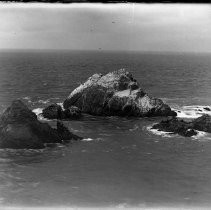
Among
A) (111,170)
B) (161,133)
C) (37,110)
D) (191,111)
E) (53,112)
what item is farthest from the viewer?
(191,111)

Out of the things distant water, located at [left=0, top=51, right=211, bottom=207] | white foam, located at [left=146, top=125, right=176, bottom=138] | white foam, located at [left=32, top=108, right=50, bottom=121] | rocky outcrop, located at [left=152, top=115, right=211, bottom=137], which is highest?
white foam, located at [left=32, top=108, right=50, bottom=121]

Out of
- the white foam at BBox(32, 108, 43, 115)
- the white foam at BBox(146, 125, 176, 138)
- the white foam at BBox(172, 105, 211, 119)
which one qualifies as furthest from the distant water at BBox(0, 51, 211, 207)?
the white foam at BBox(172, 105, 211, 119)

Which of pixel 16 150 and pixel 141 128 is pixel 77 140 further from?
pixel 141 128

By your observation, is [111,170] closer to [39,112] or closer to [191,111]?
[39,112]

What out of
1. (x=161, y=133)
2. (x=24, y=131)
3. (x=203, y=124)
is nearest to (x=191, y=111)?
(x=203, y=124)

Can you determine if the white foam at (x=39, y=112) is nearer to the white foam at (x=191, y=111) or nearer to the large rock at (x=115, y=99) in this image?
the large rock at (x=115, y=99)

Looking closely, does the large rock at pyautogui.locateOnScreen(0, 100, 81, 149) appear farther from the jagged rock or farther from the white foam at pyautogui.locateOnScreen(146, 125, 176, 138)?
the jagged rock

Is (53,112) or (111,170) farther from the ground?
(53,112)

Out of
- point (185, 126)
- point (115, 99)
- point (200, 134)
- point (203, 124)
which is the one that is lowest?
point (200, 134)
